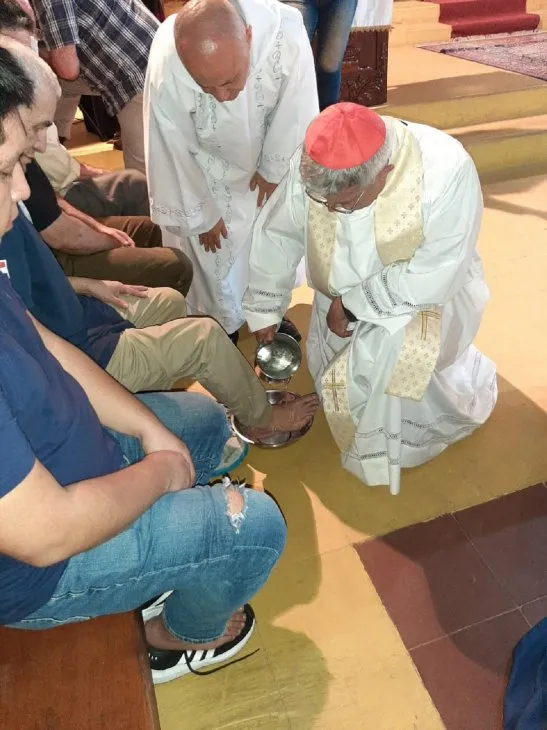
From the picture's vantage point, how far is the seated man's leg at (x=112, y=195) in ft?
9.54

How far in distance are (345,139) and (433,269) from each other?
1.70 ft

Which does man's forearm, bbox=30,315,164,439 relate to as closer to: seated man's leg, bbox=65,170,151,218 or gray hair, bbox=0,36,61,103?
gray hair, bbox=0,36,61,103

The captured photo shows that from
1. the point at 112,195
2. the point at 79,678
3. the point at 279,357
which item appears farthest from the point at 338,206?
the point at 112,195

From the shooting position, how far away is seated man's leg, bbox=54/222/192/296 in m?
2.53

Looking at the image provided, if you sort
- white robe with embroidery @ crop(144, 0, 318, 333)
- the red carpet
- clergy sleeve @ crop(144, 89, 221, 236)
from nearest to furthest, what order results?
white robe with embroidery @ crop(144, 0, 318, 333) → clergy sleeve @ crop(144, 89, 221, 236) → the red carpet

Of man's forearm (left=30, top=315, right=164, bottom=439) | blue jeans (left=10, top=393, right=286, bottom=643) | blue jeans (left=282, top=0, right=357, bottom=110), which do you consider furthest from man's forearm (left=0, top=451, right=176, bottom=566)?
blue jeans (left=282, top=0, right=357, bottom=110)

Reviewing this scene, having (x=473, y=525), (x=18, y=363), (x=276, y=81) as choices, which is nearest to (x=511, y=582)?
(x=473, y=525)

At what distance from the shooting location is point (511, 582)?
2.01 meters

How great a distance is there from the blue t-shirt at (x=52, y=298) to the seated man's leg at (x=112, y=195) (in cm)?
97

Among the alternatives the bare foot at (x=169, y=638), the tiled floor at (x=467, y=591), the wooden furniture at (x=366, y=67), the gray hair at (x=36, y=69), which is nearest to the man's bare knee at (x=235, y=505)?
the bare foot at (x=169, y=638)

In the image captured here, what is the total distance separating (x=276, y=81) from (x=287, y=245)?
740mm

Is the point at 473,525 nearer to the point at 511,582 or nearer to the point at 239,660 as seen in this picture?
the point at 511,582

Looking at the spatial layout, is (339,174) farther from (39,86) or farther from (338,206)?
(39,86)

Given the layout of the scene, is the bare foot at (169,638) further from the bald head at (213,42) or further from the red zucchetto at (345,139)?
the bald head at (213,42)
